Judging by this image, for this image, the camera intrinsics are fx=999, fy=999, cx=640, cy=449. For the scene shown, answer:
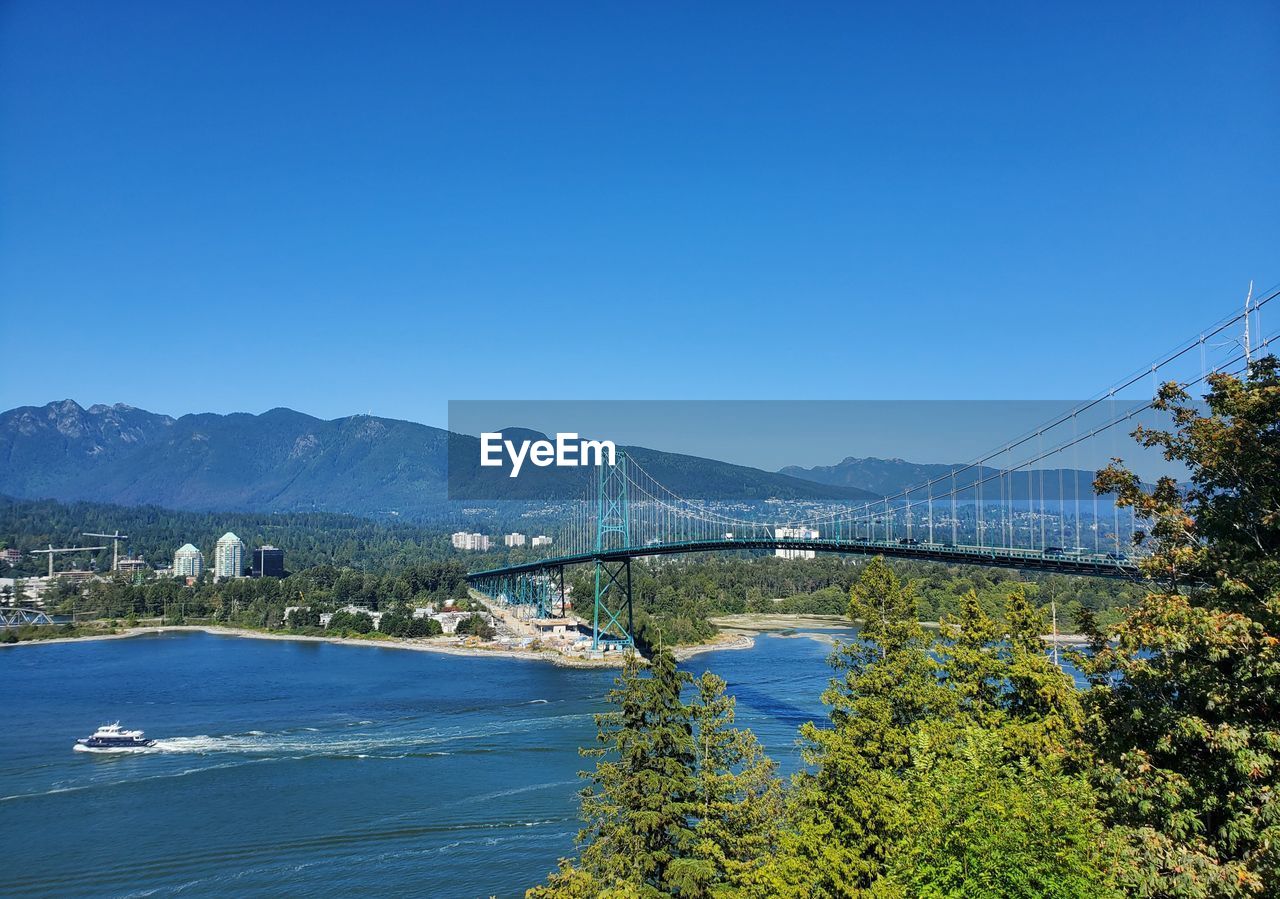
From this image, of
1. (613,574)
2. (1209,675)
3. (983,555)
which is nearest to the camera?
(1209,675)

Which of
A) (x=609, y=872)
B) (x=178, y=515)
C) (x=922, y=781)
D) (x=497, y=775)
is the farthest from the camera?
(x=178, y=515)

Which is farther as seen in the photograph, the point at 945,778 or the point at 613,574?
the point at 613,574

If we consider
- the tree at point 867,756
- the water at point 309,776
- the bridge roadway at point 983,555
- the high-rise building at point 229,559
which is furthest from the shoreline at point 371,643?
the high-rise building at point 229,559

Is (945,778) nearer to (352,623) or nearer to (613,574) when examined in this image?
(352,623)

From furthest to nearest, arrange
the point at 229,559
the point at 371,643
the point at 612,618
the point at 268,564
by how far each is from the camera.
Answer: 1. the point at 229,559
2. the point at 268,564
3. the point at 371,643
4. the point at 612,618

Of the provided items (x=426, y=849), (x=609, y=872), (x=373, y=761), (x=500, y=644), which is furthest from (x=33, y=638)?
(x=609, y=872)

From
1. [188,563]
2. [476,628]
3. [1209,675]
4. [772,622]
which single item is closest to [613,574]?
[772,622]

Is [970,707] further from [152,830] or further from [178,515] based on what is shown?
[178,515]

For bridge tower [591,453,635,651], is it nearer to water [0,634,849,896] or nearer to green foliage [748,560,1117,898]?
water [0,634,849,896]
